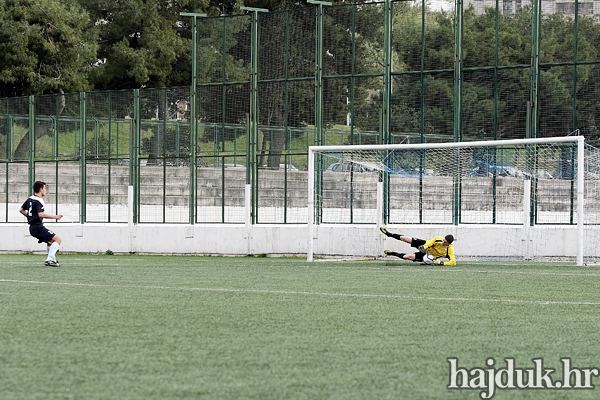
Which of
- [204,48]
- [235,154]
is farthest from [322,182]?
[204,48]

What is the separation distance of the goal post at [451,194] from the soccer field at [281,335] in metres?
6.30

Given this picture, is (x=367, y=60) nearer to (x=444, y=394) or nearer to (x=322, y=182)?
(x=322, y=182)

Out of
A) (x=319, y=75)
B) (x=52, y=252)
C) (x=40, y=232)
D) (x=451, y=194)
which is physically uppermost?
(x=319, y=75)

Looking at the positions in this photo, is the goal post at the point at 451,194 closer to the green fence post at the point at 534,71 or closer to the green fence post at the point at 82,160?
the green fence post at the point at 534,71

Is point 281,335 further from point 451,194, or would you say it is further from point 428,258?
point 451,194

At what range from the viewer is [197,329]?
8180mm

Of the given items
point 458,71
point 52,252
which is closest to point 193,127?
point 458,71

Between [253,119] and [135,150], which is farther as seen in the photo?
[135,150]

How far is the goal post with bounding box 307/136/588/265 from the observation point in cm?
1998

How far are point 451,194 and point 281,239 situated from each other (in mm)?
4273

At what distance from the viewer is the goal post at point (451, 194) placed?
65.6 ft

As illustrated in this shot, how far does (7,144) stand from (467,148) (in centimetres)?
1343

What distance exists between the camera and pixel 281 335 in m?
7.87

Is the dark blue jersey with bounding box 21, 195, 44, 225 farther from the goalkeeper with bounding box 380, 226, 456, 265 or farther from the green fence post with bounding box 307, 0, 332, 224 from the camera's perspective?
the green fence post with bounding box 307, 0, 332, 224
